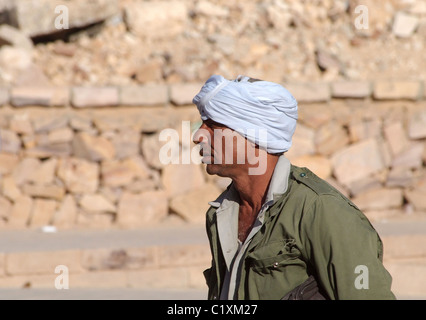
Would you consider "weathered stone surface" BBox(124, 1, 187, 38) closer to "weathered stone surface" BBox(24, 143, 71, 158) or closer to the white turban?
"weathered stone surface" BBox(24, 143, 71, 158)

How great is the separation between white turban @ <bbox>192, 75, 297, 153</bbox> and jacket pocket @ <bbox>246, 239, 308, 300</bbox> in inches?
14.7

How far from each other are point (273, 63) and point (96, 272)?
426cm

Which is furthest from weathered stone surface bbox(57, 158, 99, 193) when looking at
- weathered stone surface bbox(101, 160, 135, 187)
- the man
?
the man

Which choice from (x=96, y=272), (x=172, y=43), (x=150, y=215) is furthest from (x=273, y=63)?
(x=96, y=272)

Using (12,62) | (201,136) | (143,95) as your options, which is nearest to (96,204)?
(143,95)

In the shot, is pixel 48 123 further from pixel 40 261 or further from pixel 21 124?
pixel 40 261

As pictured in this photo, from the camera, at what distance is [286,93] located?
8.21 feet

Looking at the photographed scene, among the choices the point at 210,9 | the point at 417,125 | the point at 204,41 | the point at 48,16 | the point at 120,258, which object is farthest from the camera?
the point at 210,9

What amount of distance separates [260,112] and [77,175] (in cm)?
611

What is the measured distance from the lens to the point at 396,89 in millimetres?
8766

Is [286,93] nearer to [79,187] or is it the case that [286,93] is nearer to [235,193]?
[235,193]

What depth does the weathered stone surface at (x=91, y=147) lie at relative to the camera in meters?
8.36

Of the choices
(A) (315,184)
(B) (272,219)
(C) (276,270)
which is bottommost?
(C) (276,270)

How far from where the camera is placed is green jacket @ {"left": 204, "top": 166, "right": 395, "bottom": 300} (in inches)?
83.9
